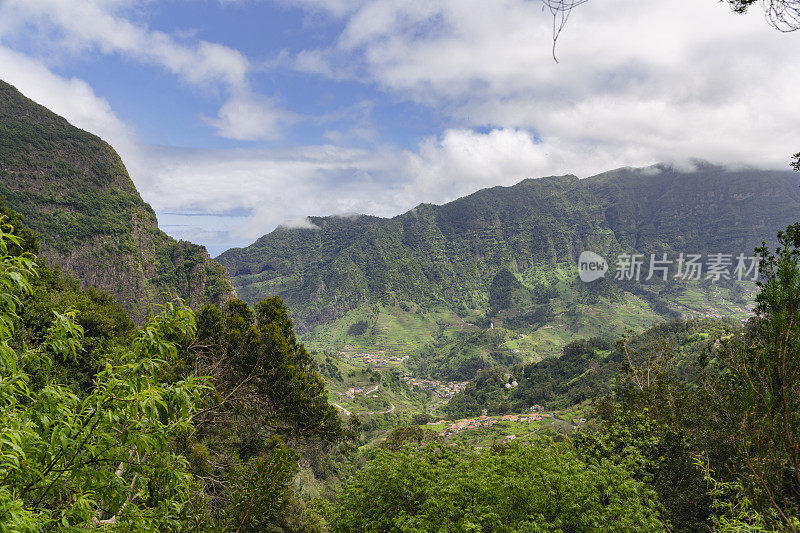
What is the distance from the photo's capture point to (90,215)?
276ft

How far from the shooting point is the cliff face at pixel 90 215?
76.6 metres

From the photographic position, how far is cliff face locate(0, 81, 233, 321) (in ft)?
251

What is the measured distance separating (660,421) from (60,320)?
25460 mm

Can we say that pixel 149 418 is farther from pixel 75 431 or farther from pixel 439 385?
pixel 439 385

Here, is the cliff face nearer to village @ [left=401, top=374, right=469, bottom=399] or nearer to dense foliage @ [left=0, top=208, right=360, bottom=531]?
dense foliage @ [left=0, top=208, right=360, bottom=531]

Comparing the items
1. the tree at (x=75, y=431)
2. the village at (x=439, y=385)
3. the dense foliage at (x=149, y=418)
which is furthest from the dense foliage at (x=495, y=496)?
the village at (x=439, y=385)

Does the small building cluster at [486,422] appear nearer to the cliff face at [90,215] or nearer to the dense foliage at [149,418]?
the cliff face at [90,215]

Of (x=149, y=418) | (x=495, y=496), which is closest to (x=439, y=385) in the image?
(x=495, y=496)

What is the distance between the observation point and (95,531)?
374 centimetres

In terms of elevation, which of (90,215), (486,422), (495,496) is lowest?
(486,422)

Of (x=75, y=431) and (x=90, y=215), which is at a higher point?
(x=90, y=215)

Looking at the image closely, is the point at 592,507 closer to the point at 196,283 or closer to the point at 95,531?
the point at 95,531

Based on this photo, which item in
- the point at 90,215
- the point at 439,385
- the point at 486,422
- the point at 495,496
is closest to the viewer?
the point at 495,496

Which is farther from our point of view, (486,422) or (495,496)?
(486,422)
